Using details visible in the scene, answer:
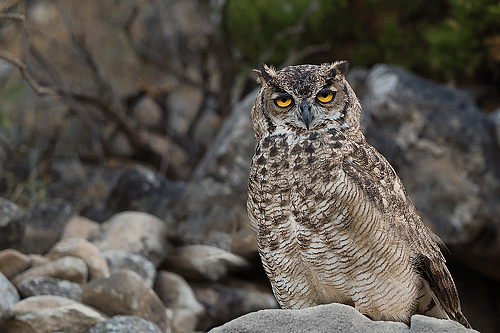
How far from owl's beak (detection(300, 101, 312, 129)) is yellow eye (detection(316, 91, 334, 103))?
7cm

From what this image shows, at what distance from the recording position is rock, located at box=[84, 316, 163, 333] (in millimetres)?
3318

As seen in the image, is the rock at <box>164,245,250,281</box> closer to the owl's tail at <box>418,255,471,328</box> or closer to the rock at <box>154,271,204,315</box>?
the rock at <box>154,271,204,315</box>

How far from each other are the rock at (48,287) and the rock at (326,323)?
207cm

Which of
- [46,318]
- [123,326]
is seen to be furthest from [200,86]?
[123,326]

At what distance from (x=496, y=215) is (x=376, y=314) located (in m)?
2.92

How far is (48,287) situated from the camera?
161 inches

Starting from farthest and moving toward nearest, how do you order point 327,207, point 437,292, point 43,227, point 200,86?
1. point 200,86
2. point 43,227
3. point 437,292
4. point 327,207

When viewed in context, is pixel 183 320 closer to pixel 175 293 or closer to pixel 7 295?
pixel 175 293

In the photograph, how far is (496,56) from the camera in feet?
21.2

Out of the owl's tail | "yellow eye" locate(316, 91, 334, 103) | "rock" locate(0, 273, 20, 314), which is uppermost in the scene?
"yellow eye" locate(316, 91, 334, 103)

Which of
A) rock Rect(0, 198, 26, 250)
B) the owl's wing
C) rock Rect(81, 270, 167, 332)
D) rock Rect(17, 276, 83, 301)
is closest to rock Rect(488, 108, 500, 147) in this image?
the owl's wing

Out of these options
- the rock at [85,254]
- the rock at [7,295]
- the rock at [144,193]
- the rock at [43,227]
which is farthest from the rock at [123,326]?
the rock at [144,193]

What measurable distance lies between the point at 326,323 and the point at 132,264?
2729 mm

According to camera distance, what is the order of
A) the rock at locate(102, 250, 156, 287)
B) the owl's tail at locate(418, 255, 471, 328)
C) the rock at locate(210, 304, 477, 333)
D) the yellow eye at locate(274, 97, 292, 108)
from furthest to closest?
1. the rock at locate(102, 250, 156, 287)
2. the owl's tail at locate(418, 255, 471, 328)
3. the yellow eye at locate(274, 97, 292, 108)
4. the rock at locate(210, 304, 477, 333)
